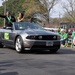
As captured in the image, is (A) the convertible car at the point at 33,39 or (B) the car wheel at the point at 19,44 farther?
(B) the car wheel at the point at 19,44

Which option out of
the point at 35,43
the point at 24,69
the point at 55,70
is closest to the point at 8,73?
the point at 24,69

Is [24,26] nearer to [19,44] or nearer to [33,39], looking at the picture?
[19,44]

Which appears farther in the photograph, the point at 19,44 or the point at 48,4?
the point at 48,4

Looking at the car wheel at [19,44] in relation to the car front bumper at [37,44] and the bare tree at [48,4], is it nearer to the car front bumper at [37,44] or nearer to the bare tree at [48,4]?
the car front bumper at [37,44]

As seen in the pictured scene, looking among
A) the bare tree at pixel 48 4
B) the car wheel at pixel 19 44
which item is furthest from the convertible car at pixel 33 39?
the bare tree at pixel 48 4

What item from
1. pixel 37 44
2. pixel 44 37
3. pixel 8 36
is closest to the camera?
pixel 37 44

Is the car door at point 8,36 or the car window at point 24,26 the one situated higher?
the car window at point 24,26

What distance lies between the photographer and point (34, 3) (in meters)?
65.4

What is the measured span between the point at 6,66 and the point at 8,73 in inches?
40.4

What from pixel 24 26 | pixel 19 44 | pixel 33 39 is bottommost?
pixel 19 44

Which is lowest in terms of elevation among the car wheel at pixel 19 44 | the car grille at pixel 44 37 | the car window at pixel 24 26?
the car wheel at pixel 19 44

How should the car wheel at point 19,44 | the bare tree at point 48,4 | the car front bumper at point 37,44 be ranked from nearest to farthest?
the car front bumper at point 37,44
the car wheel at point 19,44
the bare tree at point 48,4

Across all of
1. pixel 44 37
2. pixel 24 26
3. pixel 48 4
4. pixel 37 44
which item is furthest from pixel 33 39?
pixel 48 4

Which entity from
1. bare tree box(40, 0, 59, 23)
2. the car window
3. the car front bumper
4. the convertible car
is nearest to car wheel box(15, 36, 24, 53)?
the convertible car
